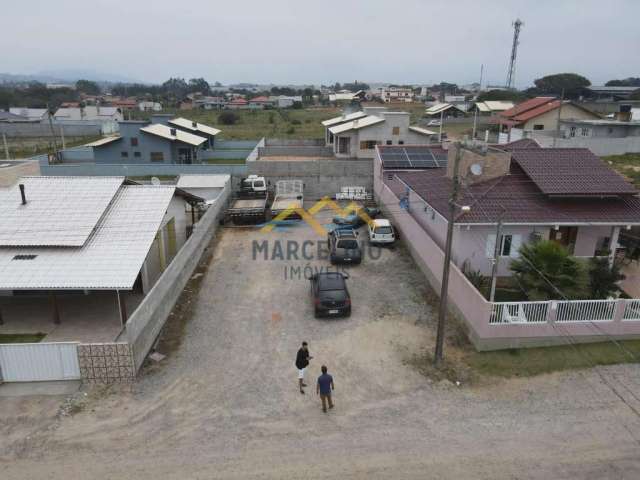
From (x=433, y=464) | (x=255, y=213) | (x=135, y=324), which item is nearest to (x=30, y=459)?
(x=135, y=324)

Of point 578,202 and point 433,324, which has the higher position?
point 578,202

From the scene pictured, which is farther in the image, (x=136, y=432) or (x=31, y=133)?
(x=31, y=133)

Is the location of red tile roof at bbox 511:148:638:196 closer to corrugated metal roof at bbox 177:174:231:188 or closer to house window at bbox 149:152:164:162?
corrugated metal roof at bbox 177:174:231:188

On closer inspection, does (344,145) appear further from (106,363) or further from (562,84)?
(562,84)

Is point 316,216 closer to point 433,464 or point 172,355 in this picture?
point 172,355

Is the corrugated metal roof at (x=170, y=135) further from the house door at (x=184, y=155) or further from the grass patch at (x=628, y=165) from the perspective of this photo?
the grass patch at (x=628, y=165)

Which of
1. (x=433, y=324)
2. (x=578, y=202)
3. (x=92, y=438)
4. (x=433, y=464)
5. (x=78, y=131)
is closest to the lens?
(x=433, y=464)

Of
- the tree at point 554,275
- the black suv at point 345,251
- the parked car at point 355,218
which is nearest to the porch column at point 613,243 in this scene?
the tree at point 554,275
